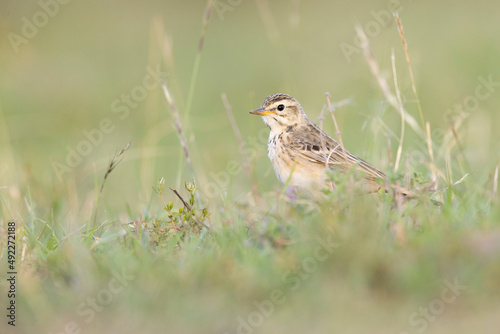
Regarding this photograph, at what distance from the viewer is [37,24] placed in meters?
19.7

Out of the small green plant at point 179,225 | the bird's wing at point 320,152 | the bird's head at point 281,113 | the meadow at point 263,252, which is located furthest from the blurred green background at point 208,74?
the small green plant at point 179,225

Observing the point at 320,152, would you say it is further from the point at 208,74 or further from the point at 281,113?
the point at 208,74

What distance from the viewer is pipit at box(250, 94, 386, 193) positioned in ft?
20.7

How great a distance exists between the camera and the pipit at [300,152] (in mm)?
6297

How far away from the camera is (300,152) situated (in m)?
6.77

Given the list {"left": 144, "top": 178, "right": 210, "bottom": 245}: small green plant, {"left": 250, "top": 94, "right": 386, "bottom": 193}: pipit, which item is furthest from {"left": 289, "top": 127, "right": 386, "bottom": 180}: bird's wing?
{"left": 144, "top": 178, "right": 210, "bottom": 245}: small green plant

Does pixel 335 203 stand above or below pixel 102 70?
below

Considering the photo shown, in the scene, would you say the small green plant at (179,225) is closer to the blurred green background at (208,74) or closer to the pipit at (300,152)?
the pipit at (300,152)

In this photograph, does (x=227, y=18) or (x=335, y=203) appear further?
(x=227, y=18)

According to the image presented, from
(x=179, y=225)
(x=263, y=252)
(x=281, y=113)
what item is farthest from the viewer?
(x=281, y=113)

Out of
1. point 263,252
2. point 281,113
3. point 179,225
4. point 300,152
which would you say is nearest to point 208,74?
point 281,113

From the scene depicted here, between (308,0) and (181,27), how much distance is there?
164 inches

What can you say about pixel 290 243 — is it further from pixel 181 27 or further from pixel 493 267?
pixel 181 27

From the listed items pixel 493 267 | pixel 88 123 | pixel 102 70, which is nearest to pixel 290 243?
pixel 493 267
